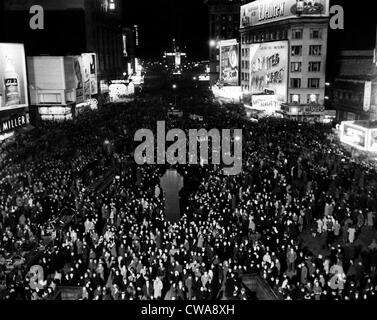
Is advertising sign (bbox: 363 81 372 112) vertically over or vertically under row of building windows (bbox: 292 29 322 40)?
under

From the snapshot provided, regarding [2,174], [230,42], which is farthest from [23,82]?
[230,42]

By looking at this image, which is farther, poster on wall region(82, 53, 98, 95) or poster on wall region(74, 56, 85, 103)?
poster on wall region(82, 53, 98, 95)

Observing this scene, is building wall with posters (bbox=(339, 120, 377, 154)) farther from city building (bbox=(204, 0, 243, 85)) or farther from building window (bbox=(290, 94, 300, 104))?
city building (bbox=(204, 0, 243, 85))

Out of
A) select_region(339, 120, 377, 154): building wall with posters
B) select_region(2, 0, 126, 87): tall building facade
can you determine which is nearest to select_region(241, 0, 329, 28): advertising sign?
select_region(2, 0, 126, 87): tall building facade

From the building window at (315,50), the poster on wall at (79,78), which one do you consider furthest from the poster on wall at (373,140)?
the poster on wall at (79,78)

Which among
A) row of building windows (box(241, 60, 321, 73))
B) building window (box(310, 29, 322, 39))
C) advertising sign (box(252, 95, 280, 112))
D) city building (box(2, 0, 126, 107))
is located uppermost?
city building (box(2, 0, 126, 107))

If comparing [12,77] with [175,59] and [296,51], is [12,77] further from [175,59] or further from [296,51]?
[175,59]

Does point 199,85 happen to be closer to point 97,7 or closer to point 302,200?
point 97,7
